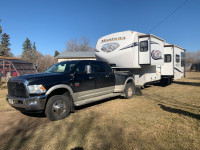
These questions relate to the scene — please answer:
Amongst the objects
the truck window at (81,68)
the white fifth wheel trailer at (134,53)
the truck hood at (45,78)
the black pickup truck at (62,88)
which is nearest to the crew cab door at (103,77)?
the black pickup truck at (62,88)

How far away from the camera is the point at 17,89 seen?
4238 millimetres

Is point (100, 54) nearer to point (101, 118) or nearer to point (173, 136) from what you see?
point (101, 118)

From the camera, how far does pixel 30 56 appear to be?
4019 cm

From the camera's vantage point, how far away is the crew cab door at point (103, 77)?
574cm

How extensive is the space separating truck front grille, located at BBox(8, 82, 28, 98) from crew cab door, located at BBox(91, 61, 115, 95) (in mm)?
2561

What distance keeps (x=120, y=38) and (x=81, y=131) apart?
612 cm

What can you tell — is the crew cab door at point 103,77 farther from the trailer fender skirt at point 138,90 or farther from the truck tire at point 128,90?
the trailer fender skirt at point 138,90

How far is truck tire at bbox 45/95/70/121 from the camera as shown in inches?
169

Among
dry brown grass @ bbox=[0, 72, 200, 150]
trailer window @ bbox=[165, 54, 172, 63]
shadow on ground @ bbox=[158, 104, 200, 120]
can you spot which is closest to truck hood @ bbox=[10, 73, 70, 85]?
dry brown grass @ bbox=[0, 72, 200, 150]

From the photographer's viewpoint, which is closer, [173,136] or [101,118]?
[173,136]

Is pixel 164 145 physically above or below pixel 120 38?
below

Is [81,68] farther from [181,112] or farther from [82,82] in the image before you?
[181,112]

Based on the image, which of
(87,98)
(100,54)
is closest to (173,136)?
Result: (87,98)

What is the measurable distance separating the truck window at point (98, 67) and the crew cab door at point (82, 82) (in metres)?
0.33
